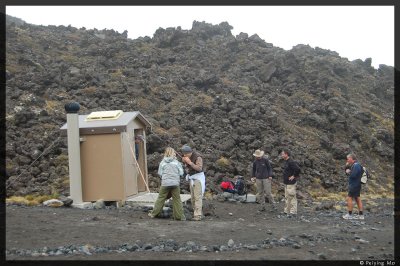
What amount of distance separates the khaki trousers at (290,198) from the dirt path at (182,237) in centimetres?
74

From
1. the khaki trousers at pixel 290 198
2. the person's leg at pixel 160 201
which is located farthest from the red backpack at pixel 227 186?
the person's leg at pixel 160 201

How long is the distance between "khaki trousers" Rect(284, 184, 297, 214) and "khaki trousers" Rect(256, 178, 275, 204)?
66.7 inches

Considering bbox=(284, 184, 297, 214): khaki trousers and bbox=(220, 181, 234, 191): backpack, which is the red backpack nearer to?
bbox=(220, 181, 234, 191): backpack

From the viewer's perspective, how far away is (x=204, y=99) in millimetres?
27766

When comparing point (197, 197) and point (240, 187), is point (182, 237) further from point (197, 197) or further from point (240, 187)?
A: point (240, 187)

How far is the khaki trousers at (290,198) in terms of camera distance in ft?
42.9

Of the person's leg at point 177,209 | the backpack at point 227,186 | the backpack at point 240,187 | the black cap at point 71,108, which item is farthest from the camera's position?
the backpack at point 227,186

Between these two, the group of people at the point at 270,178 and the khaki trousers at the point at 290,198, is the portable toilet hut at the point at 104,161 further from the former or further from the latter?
the khaki trousers at the point at 290,198

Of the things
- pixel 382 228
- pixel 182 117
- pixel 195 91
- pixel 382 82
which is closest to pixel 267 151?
pixel 182 117

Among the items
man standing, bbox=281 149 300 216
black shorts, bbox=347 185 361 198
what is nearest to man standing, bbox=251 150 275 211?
man standing, bbox=281 149 300 216

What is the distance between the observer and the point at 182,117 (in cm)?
2538

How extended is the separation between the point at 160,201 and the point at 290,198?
4.04 metres

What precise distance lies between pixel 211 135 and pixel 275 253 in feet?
51.1
